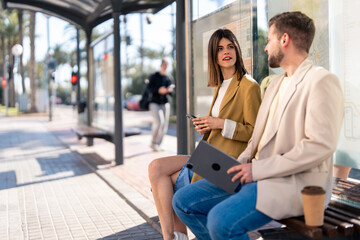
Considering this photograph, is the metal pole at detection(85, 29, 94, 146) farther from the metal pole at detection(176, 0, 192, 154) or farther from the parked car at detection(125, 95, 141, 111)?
the parked car at detection(125, 95, 141, 111)

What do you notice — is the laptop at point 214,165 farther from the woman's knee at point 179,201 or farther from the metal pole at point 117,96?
the metal pole at point 117,96

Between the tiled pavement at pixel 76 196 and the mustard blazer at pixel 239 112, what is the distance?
1317 millimetres

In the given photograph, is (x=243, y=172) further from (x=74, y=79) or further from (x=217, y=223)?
(x=74, y=79)

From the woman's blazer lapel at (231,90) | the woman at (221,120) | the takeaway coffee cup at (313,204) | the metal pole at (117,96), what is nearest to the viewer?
the takeaway coffee cup at (313,204)

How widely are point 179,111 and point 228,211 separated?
2.72 meters

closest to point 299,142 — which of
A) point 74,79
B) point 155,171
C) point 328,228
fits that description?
point 328,228

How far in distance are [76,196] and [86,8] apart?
16.0 ft

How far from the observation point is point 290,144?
2496 millimetres

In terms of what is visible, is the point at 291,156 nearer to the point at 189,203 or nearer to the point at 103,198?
the point at 189,203

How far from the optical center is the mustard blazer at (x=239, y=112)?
3084 mm

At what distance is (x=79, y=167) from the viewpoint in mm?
8367

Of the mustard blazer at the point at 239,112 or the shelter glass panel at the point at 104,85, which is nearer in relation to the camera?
the mustard blazer at the point at 239,112

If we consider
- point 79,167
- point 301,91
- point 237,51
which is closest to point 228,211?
point 301,91

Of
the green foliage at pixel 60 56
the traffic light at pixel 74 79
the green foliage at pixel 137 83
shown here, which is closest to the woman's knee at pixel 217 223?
the traffic light at pixel 74 79
